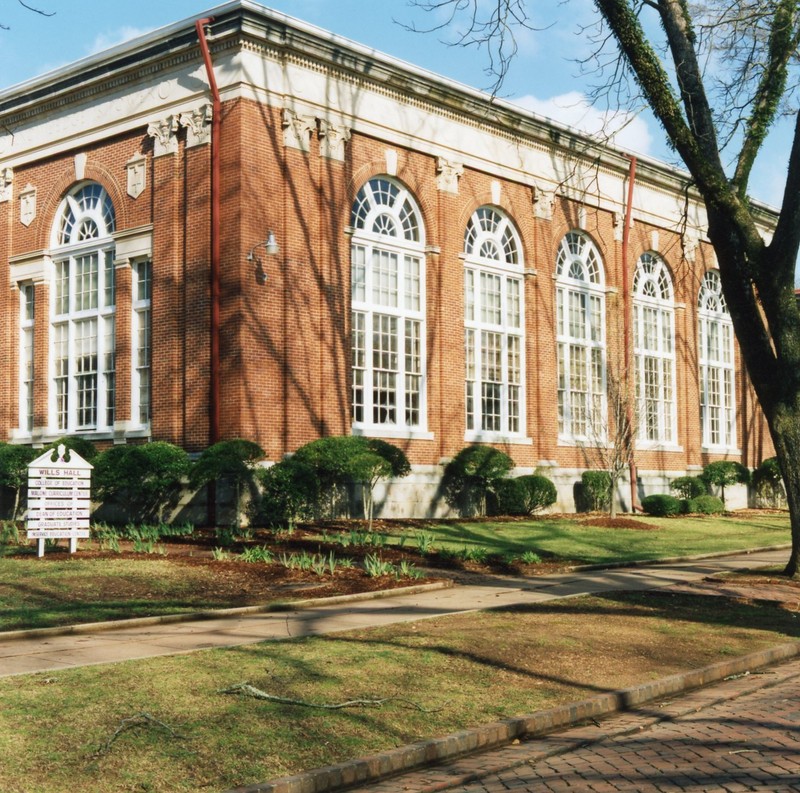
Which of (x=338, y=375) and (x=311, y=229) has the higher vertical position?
(x=311, y=229)

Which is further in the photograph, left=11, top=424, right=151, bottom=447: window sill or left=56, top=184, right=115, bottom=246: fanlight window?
left=56, top=184, right=115, bottom=246: fanlight window

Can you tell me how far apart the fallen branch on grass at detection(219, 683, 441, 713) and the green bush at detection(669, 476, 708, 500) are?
1098 inches

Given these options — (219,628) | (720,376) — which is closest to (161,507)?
(219,628)

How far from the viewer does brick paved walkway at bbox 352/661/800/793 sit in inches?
259

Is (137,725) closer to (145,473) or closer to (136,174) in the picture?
(145,473)

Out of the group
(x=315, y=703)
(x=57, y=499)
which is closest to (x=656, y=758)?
(x=315, y=703)

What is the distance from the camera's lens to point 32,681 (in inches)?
333

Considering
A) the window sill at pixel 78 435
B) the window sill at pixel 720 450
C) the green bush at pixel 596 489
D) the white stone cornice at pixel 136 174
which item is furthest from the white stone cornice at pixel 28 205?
the window sill at pixel 720 450

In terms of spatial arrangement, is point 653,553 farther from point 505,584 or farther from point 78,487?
point 78,487

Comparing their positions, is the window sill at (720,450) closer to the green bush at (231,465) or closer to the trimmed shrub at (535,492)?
the trimmed shrub at (535,492)

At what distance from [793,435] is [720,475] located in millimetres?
20498

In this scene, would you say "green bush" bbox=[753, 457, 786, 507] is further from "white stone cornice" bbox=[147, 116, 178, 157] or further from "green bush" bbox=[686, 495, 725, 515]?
"white stone cornice" bbox=[147, 116, 178, 157]

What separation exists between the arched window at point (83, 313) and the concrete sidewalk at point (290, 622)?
13.6 m

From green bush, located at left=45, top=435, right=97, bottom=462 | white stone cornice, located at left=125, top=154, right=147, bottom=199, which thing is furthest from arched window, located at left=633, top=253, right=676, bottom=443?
green bush, located at left=45, top=435, right=97, bottom=462
